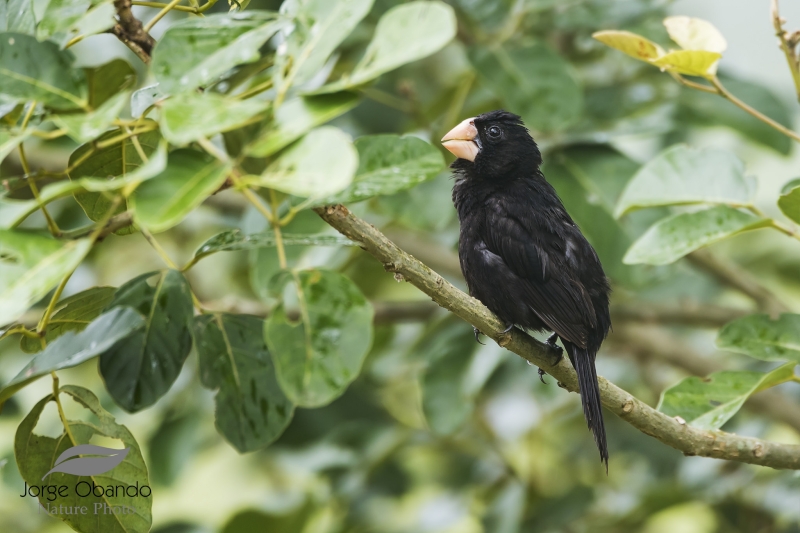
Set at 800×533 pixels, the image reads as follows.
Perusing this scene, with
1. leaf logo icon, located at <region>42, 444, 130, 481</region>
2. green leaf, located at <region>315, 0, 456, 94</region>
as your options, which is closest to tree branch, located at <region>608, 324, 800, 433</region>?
leaf logo icon, located at <region>42, 444, 130, 481</region>

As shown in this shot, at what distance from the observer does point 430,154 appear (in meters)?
1.49

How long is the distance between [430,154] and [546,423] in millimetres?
2592

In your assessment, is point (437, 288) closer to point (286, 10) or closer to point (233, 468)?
point (286, 10)

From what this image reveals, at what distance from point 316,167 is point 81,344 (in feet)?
1.89

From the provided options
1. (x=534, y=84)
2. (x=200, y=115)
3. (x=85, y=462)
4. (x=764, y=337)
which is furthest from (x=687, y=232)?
(x=85, y=462)

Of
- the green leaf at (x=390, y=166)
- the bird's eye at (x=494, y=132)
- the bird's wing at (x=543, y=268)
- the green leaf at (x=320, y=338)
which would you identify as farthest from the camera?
the bird's eye at (x=494, y=132)

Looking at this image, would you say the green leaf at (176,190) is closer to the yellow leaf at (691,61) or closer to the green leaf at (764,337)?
the yellow leaf at (691,61)

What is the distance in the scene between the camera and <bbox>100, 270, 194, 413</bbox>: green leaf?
1479 mm

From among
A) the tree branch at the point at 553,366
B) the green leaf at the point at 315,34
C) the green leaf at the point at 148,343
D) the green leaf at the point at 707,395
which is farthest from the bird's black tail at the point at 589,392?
the green leaf at the point at 315,34

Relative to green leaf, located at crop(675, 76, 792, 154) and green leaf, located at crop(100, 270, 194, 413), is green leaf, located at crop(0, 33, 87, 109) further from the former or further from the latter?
green leaf, located at crop(675, 76, 792, 154)

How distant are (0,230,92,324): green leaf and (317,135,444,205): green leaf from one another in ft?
1.56

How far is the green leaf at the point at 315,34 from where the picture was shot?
1.19 m

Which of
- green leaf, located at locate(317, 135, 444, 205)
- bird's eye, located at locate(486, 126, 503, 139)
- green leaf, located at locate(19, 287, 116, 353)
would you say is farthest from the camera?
bird's eye, located at locate(486, 126, 503, 139)

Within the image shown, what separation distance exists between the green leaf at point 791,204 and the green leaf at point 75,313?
159 centimetres
